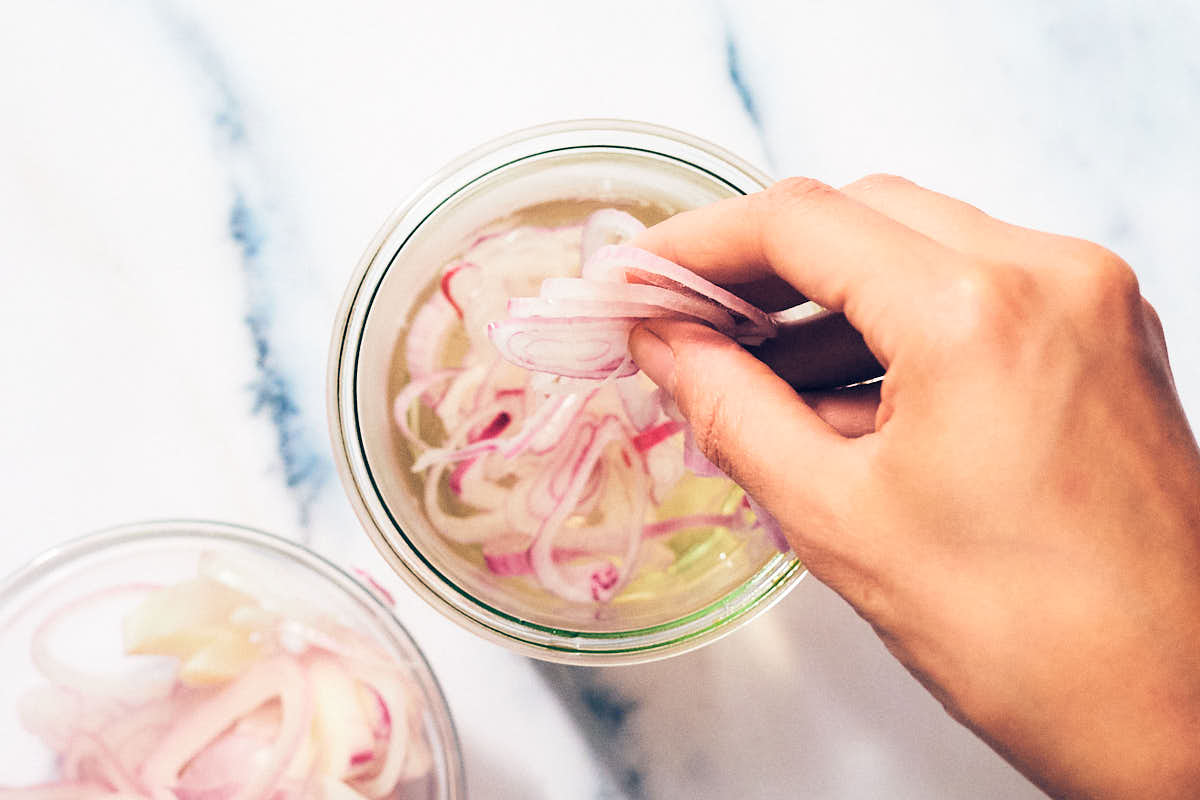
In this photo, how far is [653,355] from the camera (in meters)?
0.68

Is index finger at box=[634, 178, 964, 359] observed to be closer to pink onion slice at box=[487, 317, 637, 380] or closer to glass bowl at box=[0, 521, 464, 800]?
pink onion slice at box=[487, 317, 637, 380]

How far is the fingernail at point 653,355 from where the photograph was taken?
67 centimetres

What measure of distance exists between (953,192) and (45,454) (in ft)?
3.05

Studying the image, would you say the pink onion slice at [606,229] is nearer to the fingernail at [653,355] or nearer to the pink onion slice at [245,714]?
the fingernail at [653,355]

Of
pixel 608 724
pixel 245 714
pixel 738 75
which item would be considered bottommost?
pixel 608 724

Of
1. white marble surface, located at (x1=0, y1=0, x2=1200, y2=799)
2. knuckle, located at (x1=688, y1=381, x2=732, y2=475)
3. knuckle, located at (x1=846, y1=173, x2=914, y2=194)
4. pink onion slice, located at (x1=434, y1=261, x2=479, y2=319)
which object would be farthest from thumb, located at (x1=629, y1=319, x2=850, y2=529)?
white marble surface, located at (x1=0, y1=0, x2=1200, y2=799)

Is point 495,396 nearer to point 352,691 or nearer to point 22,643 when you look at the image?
point 352,691

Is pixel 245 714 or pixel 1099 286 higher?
pixel 1099 286

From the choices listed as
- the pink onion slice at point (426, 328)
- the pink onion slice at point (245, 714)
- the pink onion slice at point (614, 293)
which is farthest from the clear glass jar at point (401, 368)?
the pink onion slice at point (614, 293)

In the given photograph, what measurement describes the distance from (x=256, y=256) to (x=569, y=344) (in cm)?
40

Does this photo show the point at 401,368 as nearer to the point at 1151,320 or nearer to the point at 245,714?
the point at 245,714

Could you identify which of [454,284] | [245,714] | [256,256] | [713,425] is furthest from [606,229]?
[245,714]

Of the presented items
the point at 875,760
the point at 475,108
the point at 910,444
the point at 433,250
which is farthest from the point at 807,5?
the point at 875,760

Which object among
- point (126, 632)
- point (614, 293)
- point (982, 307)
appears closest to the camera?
point (982, 307)
